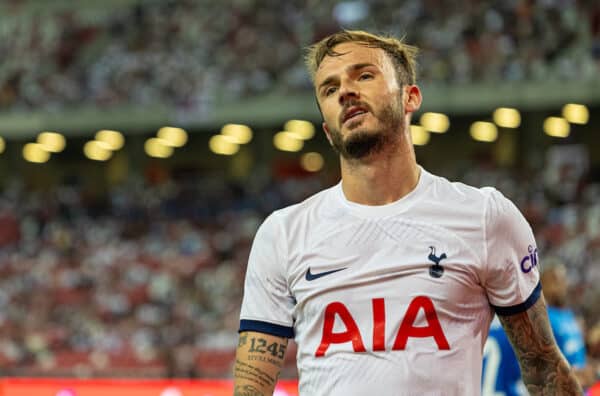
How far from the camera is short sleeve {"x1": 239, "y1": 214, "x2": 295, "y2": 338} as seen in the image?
114 inches

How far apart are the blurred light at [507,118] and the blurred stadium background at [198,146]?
0.23 feet

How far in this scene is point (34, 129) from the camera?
1049 inches

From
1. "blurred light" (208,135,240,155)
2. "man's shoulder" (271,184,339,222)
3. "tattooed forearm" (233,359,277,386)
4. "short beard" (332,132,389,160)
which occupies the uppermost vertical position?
"blurred light" (208,135,240,155)

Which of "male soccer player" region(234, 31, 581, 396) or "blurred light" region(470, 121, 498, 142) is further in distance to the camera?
"blurred light" region(470, 121, 498, 142)

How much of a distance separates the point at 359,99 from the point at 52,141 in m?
27.6

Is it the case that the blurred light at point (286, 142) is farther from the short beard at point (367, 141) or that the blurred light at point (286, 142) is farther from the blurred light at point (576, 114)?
the short beard at point (367, 141)

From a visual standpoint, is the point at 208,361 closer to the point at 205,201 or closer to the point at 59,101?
the point at 205,201

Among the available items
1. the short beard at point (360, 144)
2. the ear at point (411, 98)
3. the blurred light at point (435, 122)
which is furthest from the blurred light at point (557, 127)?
the short beard at point (360, 144)

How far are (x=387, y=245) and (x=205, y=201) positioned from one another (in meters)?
23.4

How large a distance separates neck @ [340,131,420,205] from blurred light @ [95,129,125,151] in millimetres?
24502

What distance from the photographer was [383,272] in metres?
2.77

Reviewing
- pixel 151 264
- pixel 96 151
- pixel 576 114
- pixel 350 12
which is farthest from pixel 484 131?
pixel 96 151

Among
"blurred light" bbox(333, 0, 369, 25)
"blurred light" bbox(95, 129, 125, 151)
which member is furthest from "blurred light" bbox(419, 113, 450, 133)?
"blurred light" bbox(95, 129, 125, 151)

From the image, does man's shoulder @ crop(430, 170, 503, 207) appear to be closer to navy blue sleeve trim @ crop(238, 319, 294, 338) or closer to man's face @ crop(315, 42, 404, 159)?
man's face @ crop(315, 42, 404, 159)
